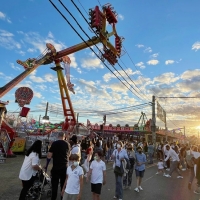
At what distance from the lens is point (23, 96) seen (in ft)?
64.7

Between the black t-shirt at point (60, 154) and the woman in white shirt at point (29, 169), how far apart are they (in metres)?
0.59

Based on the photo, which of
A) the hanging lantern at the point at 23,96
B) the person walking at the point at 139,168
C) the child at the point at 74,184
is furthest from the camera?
the hanging lantern at the point at 23,96

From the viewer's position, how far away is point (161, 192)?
7.04 meters

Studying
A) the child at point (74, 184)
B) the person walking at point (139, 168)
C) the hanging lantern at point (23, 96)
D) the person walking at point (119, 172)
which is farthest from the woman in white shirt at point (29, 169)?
the hanging lantern at point (23, 96)

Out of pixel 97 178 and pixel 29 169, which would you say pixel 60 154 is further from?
pixel 97 178

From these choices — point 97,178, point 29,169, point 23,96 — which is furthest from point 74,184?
point 23,96

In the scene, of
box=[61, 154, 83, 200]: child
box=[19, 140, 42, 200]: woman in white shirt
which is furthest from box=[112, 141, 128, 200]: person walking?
box=[19, 140, 42, 200]: woman in white shirt

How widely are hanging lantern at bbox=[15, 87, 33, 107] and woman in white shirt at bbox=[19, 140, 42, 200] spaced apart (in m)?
16.3

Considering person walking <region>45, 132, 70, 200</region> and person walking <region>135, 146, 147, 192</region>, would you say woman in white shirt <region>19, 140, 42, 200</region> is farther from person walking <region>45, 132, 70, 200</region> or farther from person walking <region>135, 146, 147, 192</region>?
person walking <region>135, 146, 147, 192</region>

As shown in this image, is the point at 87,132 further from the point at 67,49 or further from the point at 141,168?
the point at 141,168

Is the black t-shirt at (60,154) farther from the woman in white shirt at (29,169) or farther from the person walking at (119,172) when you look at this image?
the person walking at (119,172)

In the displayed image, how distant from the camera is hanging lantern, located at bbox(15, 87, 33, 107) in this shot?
1965 centimetres

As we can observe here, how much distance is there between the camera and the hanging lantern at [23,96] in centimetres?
1965

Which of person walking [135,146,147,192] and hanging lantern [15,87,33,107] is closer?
person walking [135,146,147,192]
